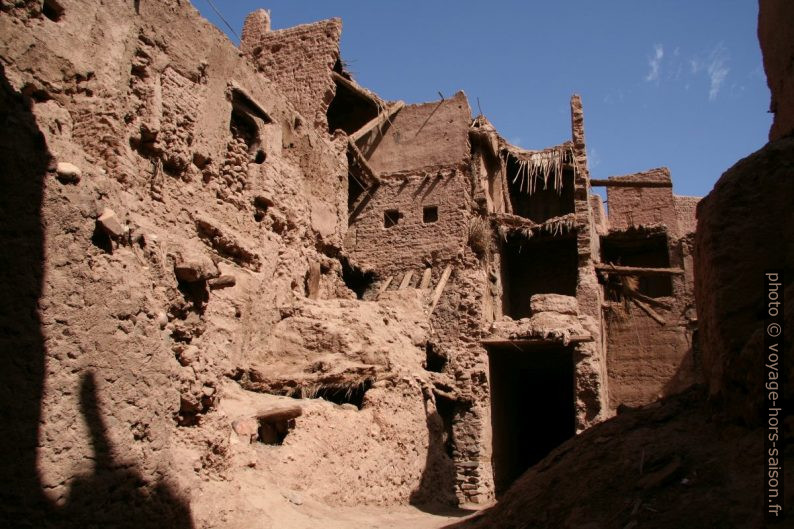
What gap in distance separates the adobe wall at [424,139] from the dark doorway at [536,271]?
10.3 ft

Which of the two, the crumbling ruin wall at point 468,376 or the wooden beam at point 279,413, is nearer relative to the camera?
the wooden beam at point 279,413

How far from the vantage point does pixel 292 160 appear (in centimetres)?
1340

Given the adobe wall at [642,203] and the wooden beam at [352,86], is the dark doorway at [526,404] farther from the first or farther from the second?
the wooden beam at [352,86]

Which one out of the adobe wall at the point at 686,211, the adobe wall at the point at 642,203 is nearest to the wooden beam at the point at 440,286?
the adobe wall at the point at 642,203

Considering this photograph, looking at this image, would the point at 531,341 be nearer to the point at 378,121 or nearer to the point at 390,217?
the point at 390,217

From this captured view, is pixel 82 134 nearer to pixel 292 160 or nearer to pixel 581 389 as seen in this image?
pixel 292 160

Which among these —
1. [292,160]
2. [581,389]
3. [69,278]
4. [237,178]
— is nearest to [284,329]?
[237,178]

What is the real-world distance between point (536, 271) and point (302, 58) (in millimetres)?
8375

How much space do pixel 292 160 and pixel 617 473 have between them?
9941mm

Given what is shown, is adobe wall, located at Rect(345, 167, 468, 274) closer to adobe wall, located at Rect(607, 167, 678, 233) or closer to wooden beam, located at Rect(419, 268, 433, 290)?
wooden beam, located at Rect(419, 268, 433, 290)

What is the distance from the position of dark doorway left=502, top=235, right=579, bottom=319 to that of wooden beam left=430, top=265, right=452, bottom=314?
10.5 ft

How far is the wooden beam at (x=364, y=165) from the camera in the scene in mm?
16641

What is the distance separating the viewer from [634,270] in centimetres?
1873

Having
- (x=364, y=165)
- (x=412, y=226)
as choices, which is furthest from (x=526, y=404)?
(x=364, y=165)
